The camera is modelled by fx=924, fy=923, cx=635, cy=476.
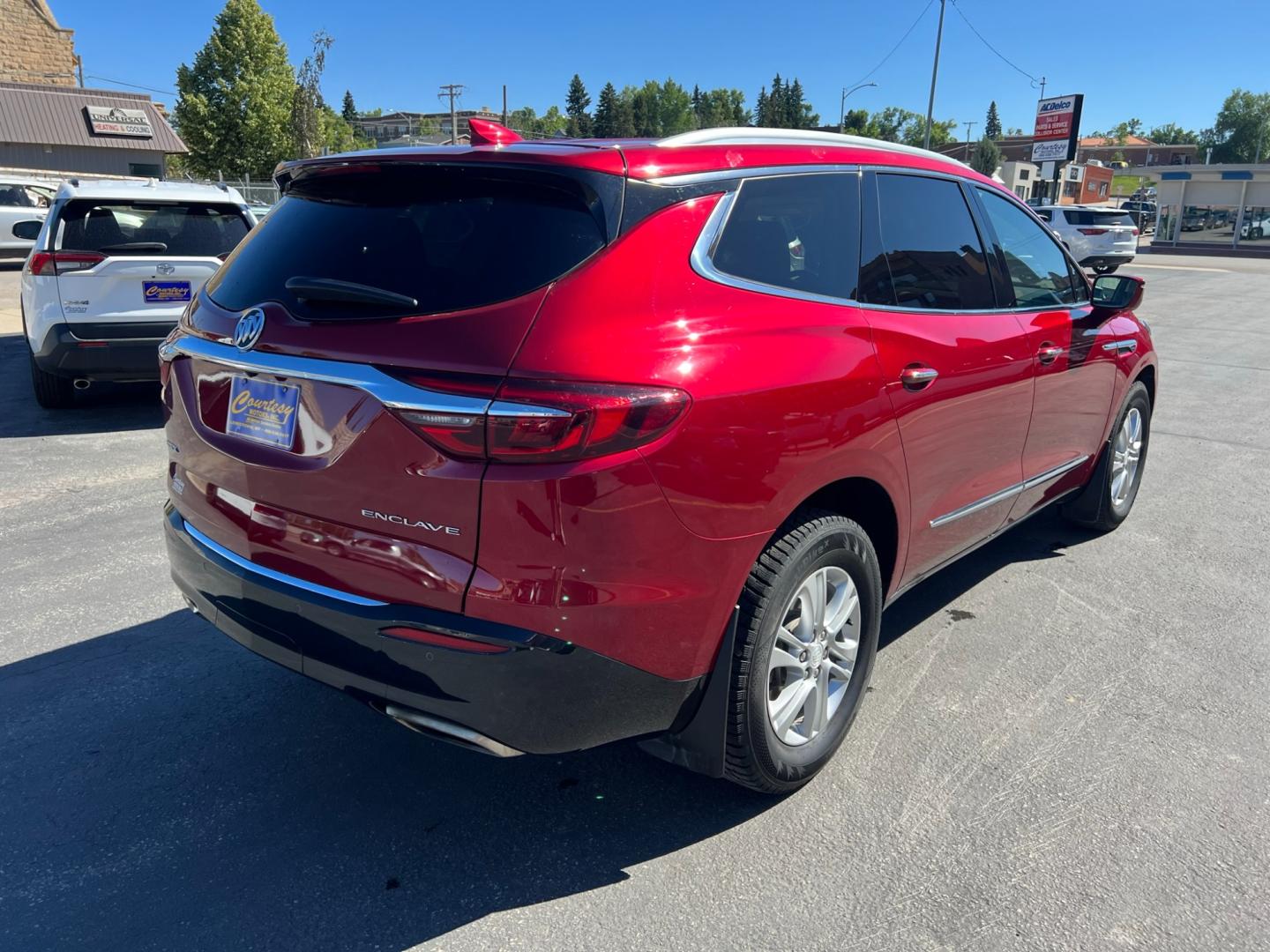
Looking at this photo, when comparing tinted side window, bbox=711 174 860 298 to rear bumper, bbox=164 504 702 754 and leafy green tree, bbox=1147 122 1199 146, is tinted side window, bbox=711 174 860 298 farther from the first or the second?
leafy green tree, bbox=1147 122 1199 146

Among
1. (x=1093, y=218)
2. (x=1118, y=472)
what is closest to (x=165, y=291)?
(x=1118, y=472)

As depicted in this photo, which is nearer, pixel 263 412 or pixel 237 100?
pixel 263 412

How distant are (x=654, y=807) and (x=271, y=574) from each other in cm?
130

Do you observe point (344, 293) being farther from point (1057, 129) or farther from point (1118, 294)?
point (1057, 129)

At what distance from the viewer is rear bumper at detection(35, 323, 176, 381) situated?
6680 millimetres

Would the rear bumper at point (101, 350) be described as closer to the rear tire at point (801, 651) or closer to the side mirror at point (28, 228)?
the side mirror at point (28, 228)

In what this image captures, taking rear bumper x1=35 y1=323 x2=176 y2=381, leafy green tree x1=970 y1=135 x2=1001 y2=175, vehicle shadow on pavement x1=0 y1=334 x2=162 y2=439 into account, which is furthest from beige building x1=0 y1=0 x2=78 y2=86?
leafy green tree x1=970 y1=135 x2=1001 y2=175

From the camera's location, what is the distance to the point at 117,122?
4188cm

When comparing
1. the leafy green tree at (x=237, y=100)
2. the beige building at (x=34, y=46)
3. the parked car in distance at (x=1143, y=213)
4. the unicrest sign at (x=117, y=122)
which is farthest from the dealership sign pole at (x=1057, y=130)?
the beige building at (x=34, y=46)

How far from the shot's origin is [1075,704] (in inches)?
132

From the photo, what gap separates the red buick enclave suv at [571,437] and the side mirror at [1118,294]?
1745mm

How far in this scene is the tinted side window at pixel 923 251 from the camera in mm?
3057

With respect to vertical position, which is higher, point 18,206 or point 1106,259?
point 18,206

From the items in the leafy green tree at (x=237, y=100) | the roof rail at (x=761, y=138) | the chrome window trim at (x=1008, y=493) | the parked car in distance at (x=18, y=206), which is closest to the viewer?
the roof rail at (x=761, y=138)
